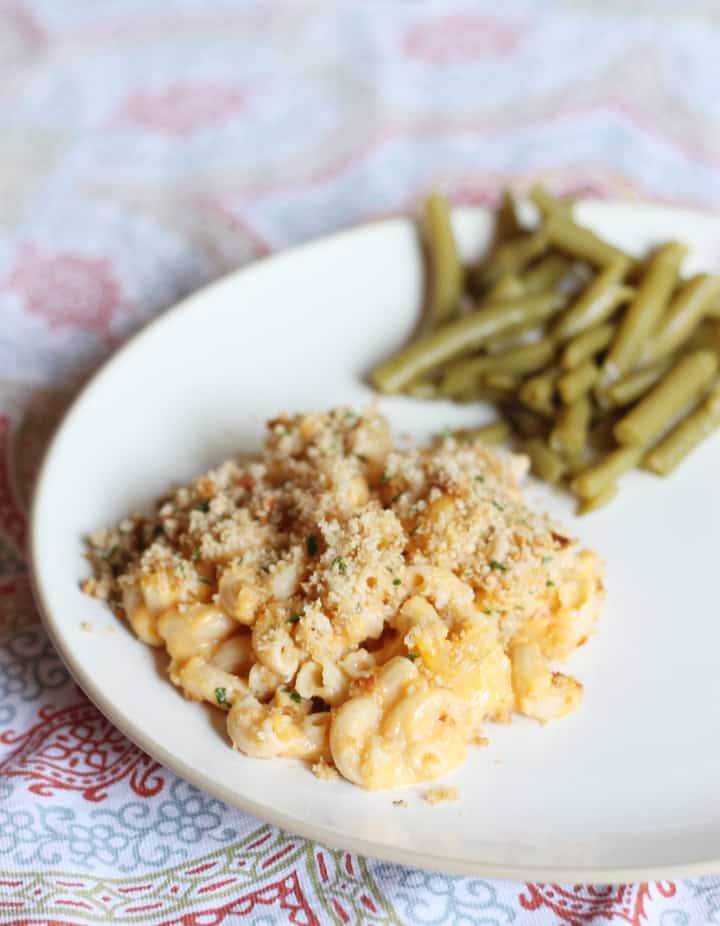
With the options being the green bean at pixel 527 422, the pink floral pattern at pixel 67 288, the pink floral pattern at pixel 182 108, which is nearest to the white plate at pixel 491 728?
the green bean at pixel 527 422

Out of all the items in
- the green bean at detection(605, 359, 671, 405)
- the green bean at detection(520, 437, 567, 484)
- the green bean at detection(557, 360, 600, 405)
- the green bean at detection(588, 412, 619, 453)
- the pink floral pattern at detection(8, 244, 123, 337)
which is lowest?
the pink floral pattern at detection(8, 244, 123, 337)

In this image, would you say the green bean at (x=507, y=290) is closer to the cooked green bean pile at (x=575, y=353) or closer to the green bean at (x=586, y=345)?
the cooked green bean pile at (x=575, y=353)

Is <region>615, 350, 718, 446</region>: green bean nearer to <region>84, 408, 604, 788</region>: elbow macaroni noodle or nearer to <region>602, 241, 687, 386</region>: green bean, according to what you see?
<region>602, 241, 687, 386</region>: green bean

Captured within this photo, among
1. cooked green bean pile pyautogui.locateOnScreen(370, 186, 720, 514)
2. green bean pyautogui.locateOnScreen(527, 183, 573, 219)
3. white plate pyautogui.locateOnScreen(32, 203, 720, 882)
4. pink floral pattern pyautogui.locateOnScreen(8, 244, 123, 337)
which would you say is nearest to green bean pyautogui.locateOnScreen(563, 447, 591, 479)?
cooked green bean pile pyautogui.locateOnScreen(370, 186, 720, 514)

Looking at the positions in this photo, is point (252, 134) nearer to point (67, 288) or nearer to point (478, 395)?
point (67, 288)

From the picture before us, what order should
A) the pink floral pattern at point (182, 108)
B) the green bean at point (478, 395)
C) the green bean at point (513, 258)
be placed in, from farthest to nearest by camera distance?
the pink floral pattern at point (182, 108), the green bean at point (513, 258), the green bean at point (478, 395)

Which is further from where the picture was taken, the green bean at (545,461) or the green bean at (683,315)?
the green bean at (683,315)
